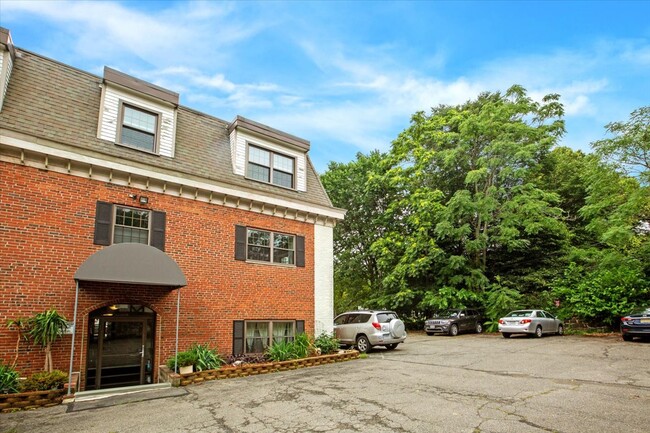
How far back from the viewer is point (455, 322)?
22750 mm

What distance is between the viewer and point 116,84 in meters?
11.4

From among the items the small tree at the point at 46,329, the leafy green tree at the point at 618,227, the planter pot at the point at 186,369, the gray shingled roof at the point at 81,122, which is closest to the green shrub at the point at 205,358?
the planter pot at the point at 186,369

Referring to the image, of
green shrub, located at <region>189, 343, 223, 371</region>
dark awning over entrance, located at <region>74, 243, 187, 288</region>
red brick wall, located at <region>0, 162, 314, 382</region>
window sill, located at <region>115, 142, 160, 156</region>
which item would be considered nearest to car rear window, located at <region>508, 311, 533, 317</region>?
red brick wall, located at <region>0, 162, 314, 382</region>

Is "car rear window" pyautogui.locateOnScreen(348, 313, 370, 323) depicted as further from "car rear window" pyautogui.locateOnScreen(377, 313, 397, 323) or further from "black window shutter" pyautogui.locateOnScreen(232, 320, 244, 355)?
"black window shutter" pyautogui.locateOnScreen(232, 320, 244, 355)

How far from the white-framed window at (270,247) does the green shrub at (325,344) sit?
9.95 feet

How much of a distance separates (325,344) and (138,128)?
32.3ft

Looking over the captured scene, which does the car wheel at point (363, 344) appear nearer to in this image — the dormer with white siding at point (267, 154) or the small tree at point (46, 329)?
the dormer with white siding at point (267, 154)

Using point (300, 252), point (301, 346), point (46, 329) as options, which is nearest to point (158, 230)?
point (46, 329)

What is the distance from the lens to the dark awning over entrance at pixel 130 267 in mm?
8945

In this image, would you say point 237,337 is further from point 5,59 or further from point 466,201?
point 466,201

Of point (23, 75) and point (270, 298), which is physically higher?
point (23, 75)

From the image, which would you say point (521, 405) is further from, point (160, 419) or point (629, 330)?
point (629, 330)

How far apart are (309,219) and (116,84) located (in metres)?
7.99

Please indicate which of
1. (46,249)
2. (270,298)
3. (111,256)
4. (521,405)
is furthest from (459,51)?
(46,249)
